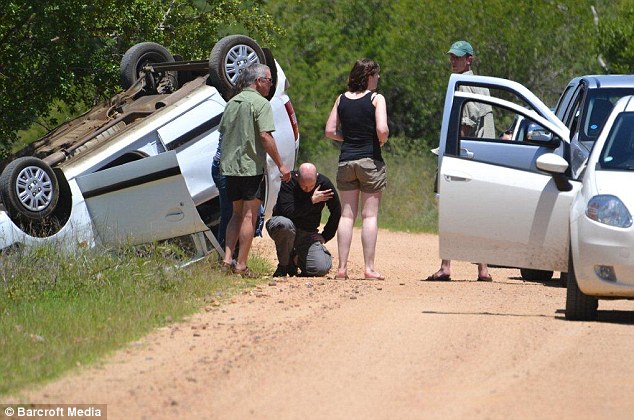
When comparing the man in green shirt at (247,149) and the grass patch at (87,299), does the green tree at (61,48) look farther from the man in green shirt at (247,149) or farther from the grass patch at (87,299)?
the grass patch at (87,299)

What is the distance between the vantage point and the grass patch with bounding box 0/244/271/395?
26.6ft

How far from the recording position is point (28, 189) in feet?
35.9

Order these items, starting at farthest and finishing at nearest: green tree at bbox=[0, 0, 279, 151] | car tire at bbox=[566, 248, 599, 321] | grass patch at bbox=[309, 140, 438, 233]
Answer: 1. grass patch at bbox=[309, 140, 438, 233]
2. green tree at bbox=[0, 0, 279, 151]
3. car tire at bbox=[566, 248, 599, 321]

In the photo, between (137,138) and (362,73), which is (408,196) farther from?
(137,138)

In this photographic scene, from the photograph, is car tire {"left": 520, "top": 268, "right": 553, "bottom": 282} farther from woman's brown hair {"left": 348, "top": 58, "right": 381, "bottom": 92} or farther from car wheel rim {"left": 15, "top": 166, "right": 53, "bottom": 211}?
car wheel rim {"left": 15, "top": 166, "right": 53, "bottom": 211}

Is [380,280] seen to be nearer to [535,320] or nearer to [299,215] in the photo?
[299,215]

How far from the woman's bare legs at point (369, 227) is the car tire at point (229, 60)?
1.74m

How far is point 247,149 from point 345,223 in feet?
3.97

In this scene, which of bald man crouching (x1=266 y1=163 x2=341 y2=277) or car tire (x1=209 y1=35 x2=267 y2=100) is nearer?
bald man crouching (x1=266 y1=163 x2=341 y2=277)

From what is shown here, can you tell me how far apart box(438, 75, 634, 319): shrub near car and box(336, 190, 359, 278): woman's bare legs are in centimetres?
181

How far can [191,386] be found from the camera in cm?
698

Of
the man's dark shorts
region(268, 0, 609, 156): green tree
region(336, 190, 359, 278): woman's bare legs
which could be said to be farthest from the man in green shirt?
region(268, 0, 609, 156): green tree

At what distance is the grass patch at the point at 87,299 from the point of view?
8.09m

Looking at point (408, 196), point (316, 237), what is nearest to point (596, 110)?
point (316, 237)
